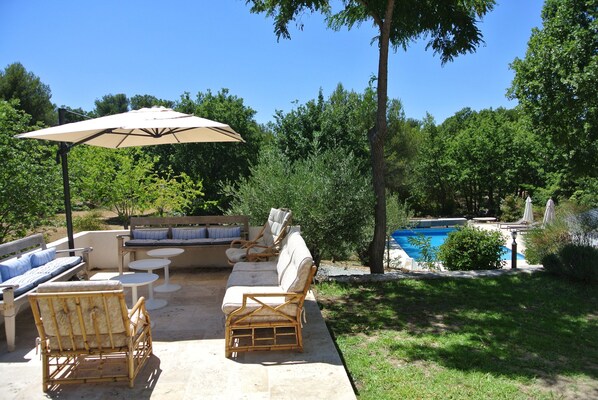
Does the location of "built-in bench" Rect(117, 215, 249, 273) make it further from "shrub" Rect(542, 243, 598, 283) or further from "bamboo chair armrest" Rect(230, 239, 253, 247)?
"shrub" Rect(542, 243, 598, 283)

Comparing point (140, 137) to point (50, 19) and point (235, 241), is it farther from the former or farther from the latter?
point (50, 19)

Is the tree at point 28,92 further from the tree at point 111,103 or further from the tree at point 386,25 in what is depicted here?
the tree at point 386,25

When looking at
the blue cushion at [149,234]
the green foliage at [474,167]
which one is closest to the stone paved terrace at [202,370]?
the blue cushion at [149,234]

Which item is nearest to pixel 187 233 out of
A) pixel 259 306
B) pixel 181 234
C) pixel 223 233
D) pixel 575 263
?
pixel 181 234

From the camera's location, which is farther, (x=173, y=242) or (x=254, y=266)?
(x=173, y=242)

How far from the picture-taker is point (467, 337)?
4395 mm

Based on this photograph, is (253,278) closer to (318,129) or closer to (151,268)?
(151,268)

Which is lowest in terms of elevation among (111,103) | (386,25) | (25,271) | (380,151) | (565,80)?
(25,271)

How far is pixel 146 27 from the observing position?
10484mm

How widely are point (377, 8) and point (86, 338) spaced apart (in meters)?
6.52

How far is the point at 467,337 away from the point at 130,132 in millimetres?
5256

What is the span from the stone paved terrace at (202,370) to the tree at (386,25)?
10.8 feet

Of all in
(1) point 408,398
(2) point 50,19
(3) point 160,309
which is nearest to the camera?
(1) point 408,398

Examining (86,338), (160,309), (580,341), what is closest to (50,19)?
(160,309)
